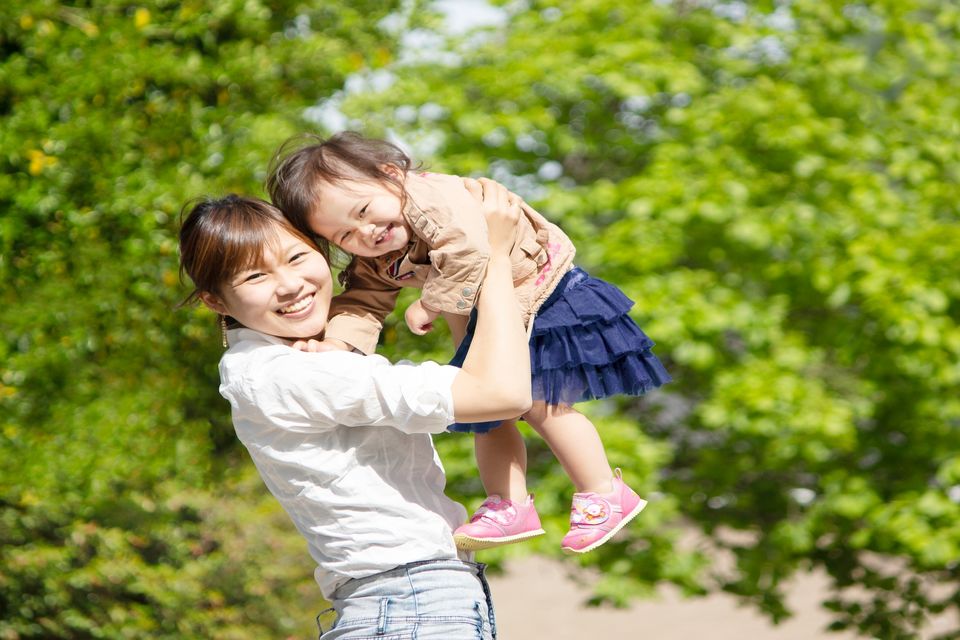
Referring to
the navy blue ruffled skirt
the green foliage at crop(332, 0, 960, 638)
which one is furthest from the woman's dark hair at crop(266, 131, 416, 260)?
the green foliage at crop(332, 0, 960, 638)

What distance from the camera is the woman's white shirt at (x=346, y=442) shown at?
1.78 m

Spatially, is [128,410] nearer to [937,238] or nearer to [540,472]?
[540,472]

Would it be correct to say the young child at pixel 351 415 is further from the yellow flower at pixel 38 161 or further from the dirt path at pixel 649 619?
the dirt path at pixel 649 619

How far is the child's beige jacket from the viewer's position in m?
1.95

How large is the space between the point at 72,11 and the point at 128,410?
181 centimetres

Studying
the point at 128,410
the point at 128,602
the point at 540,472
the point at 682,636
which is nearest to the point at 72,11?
the point at 128,410

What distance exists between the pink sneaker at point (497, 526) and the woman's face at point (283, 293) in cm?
44

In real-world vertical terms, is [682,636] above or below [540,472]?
below

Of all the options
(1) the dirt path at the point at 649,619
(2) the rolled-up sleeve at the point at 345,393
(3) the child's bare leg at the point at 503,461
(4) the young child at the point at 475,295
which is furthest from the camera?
(1) the dirt path at the point at 649,619

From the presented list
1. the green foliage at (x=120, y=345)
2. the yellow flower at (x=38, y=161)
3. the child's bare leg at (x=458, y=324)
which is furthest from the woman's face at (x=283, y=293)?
the yellow flower at (x=38, y=161)

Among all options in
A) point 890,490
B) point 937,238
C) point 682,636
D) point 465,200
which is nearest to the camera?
point 465,200

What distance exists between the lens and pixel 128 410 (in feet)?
15.8

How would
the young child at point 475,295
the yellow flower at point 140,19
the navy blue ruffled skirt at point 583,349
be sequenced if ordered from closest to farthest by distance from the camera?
1. the young child at point 475,295
2. the navy blue ruffled skirt at point 583,349
3. the yellow flower at point 140,19

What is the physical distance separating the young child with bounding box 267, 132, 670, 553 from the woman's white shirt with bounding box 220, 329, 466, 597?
143 millimetres
